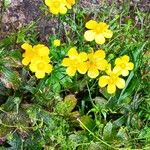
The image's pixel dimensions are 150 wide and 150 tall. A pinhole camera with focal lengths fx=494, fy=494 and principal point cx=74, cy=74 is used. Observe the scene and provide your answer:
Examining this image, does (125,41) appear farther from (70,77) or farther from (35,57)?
(35,57)

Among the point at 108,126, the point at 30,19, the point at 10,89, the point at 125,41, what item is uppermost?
the point at 30,19

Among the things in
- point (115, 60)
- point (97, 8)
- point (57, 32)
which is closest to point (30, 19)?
point (57, 32)

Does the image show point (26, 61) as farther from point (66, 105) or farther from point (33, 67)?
point (66, 105)

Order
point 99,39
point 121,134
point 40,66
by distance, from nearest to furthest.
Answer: point 40,66
point 99,39
point 121,134

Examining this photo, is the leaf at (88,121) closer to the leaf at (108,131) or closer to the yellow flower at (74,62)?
the leaf at (108,131)

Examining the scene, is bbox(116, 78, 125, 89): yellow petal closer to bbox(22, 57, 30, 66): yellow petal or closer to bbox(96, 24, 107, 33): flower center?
bbox(96, 24, 107, 33): flower center

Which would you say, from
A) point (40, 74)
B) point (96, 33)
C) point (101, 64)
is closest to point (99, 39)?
point (96, 33)

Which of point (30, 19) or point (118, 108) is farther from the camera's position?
point (30, 19)
